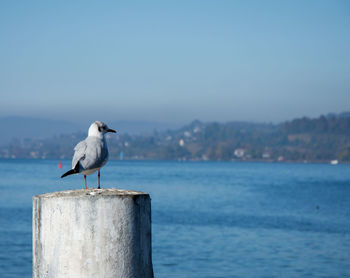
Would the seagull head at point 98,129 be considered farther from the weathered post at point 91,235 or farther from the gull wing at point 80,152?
the weathered post at point 91,235

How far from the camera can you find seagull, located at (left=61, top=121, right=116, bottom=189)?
168 inches

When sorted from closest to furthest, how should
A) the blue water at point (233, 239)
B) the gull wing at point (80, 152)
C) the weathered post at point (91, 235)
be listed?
the weathered post at point (91, 235) < the gull wing at point (80, 152) < the blue water at point (233, 239)

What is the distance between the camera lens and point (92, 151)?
167 inches

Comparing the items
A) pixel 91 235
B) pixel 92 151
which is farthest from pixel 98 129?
pixel 91 235

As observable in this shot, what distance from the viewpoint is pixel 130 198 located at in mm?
3154

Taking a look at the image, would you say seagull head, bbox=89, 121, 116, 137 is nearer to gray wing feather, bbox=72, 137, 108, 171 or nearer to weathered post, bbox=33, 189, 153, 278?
gray wing feather, bbox=72, 137, 108, 171

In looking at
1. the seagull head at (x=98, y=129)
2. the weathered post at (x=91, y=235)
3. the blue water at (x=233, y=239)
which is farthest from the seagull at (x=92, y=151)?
the blue water at (x=233, y=239)

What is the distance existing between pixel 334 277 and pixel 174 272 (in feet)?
18.4

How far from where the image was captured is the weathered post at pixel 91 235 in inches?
120

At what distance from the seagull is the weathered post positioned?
1070 millimetres

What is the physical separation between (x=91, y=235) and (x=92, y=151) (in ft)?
4.22

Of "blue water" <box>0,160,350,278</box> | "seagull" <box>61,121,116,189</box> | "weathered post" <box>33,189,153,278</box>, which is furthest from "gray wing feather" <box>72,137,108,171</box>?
"blue water" <box>0,160,350,278</box>

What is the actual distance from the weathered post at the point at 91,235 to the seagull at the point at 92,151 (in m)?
1.07

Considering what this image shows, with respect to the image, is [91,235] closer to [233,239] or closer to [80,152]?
[80,152]
